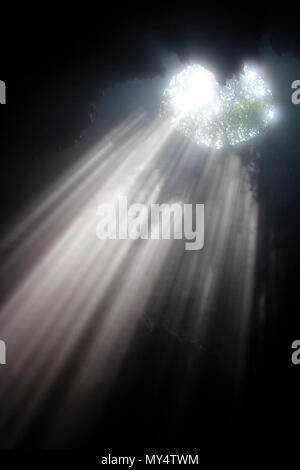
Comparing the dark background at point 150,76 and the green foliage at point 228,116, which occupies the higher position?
the green foliage at point 228,116

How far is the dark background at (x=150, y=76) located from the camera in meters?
8.15

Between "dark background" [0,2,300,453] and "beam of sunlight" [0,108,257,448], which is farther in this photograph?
"beam of sunlight" [0,108,257,448]

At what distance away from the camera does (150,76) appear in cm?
1101

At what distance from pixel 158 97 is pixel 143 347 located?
1315cm

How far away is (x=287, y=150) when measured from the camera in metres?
13.9

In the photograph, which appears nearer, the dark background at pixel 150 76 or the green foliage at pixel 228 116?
the dark background at pixel 150 76

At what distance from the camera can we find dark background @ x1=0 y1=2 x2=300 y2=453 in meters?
8.15

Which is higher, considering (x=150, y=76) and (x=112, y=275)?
(x=150, y=76)

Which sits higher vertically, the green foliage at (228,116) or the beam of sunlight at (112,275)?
the green foliage at (228,116)

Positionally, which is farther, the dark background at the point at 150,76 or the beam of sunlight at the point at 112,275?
the beam of sunlight at the point at 112,275

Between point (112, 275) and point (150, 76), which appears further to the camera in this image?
point (112, 275)

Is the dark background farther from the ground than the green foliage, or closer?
closer

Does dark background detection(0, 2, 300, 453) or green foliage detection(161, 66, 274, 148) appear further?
green foliage detection(161, 66, 274, 148)
